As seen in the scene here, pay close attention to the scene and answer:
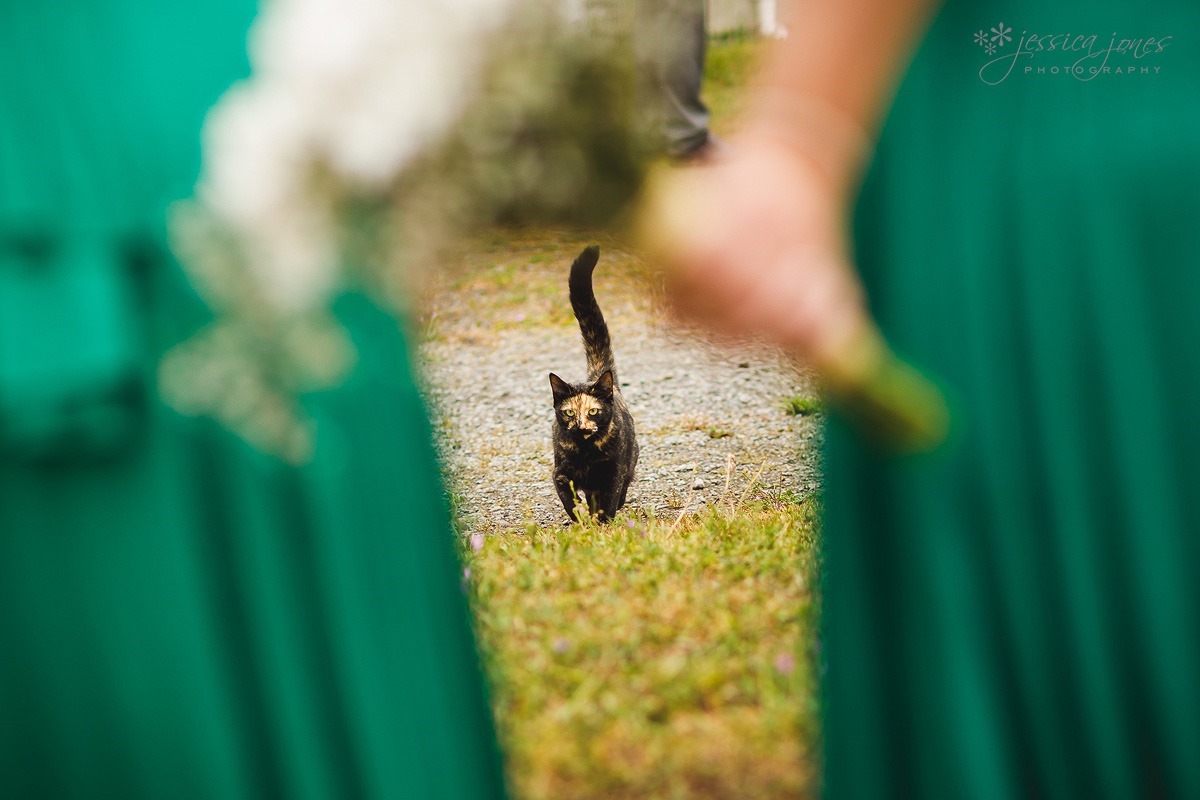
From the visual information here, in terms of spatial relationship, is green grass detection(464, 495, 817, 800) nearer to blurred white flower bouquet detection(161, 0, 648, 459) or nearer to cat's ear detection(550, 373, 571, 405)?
cat's ear detection(550, 373, 571, 405)

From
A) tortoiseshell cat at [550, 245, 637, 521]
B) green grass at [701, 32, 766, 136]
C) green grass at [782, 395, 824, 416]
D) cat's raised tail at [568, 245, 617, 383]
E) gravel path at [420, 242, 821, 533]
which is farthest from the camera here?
green grass at [782, 395, 824, 416]

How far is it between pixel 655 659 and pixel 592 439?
1362 millimetres

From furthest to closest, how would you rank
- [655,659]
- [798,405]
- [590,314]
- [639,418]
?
[639,418] < [798,405] < [590,314] < [655,659]

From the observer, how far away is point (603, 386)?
10.7ft

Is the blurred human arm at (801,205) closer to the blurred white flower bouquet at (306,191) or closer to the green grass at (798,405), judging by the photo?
the blurred white flower bouquet at (306,191)

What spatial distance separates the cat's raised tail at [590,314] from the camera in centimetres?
269

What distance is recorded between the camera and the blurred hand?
0.59m

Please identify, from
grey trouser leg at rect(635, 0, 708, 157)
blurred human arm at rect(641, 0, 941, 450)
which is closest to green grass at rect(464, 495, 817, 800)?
blurred human arm at rect(641, 0, 941, 450)

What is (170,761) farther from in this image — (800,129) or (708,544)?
(708,544)

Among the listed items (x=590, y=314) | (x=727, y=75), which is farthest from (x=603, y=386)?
(x=727, y=75)

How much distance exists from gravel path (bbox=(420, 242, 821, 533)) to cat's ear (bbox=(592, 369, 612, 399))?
267 mm

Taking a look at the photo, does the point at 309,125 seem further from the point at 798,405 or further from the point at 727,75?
the point at 727,75

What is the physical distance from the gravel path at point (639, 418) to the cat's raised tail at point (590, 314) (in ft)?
0.64

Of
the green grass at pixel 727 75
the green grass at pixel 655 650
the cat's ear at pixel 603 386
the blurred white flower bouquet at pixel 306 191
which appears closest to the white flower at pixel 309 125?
the blurred white flower bouquet at pixel 306 191
